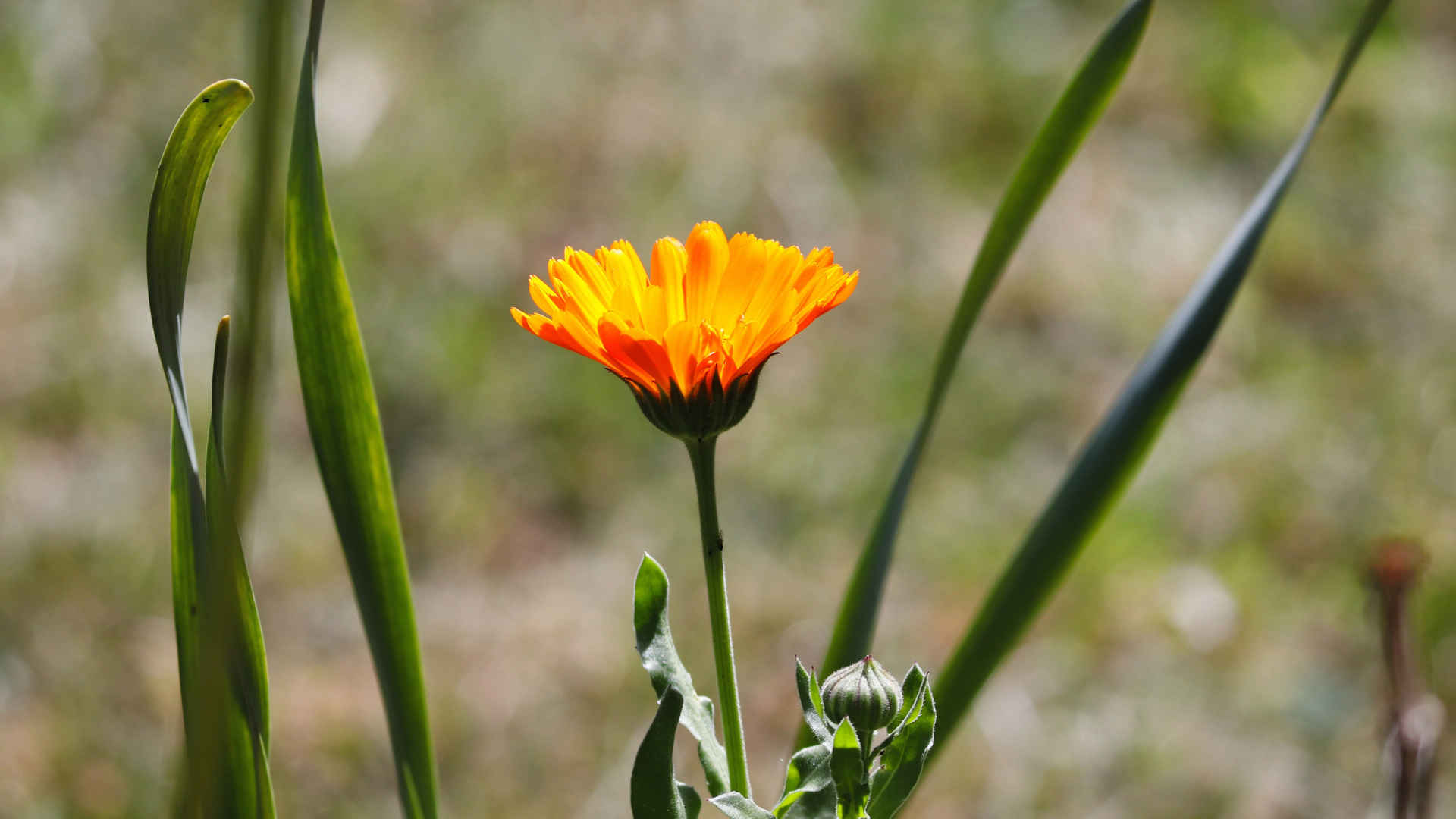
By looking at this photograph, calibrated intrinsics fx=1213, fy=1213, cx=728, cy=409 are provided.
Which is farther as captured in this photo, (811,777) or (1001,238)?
(1001,238)

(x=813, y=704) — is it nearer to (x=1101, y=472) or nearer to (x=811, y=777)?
(x=811, y=777)

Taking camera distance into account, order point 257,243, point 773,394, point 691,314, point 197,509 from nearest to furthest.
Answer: point 257,243
point 197,509
point 691,314
point 773,394

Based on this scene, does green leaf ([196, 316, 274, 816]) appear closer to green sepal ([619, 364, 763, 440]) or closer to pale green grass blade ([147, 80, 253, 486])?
pale green grass blade ([147, 80, 253, 486])

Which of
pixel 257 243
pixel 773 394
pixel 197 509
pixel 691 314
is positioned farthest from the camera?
pixel 773 394

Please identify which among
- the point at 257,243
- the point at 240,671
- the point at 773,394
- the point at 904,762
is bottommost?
the point at 773,394

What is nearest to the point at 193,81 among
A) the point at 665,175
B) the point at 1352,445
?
the point at 665,175

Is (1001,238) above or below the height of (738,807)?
above

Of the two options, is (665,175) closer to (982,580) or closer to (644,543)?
(644,543)

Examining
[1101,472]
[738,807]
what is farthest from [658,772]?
[1101,472]
